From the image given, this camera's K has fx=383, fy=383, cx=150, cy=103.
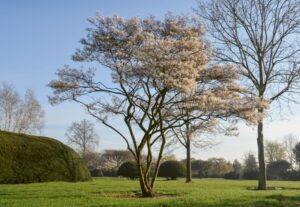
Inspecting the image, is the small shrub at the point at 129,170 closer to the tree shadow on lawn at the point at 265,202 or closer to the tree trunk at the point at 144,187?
the tree trunk at the point at 144,187

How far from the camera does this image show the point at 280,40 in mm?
24328

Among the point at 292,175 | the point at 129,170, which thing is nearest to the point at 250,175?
the point at 292,175

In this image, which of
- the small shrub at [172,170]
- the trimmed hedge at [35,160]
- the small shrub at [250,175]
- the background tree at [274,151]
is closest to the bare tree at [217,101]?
the trimmed hedge at [35,160]

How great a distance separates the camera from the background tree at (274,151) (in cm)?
6328

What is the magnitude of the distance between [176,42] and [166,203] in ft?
19.3

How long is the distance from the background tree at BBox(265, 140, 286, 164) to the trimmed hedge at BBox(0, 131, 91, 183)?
45836 mm

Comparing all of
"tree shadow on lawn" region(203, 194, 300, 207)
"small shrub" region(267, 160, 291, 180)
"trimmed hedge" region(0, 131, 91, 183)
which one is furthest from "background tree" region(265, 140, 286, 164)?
"tree shadow on lawn" region(203, 194, 300, 207)

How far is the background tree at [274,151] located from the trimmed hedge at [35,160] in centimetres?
4584

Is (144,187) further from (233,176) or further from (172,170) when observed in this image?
(233,176)

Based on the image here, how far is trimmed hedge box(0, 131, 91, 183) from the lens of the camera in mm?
20797

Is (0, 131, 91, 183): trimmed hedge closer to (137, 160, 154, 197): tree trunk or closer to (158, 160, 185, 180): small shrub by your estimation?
(137, 160, 154, 197): tree trunk

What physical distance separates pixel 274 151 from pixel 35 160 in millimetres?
50150

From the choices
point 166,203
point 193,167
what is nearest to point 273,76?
point 166,203

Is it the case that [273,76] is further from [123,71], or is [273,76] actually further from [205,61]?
[123,71]
